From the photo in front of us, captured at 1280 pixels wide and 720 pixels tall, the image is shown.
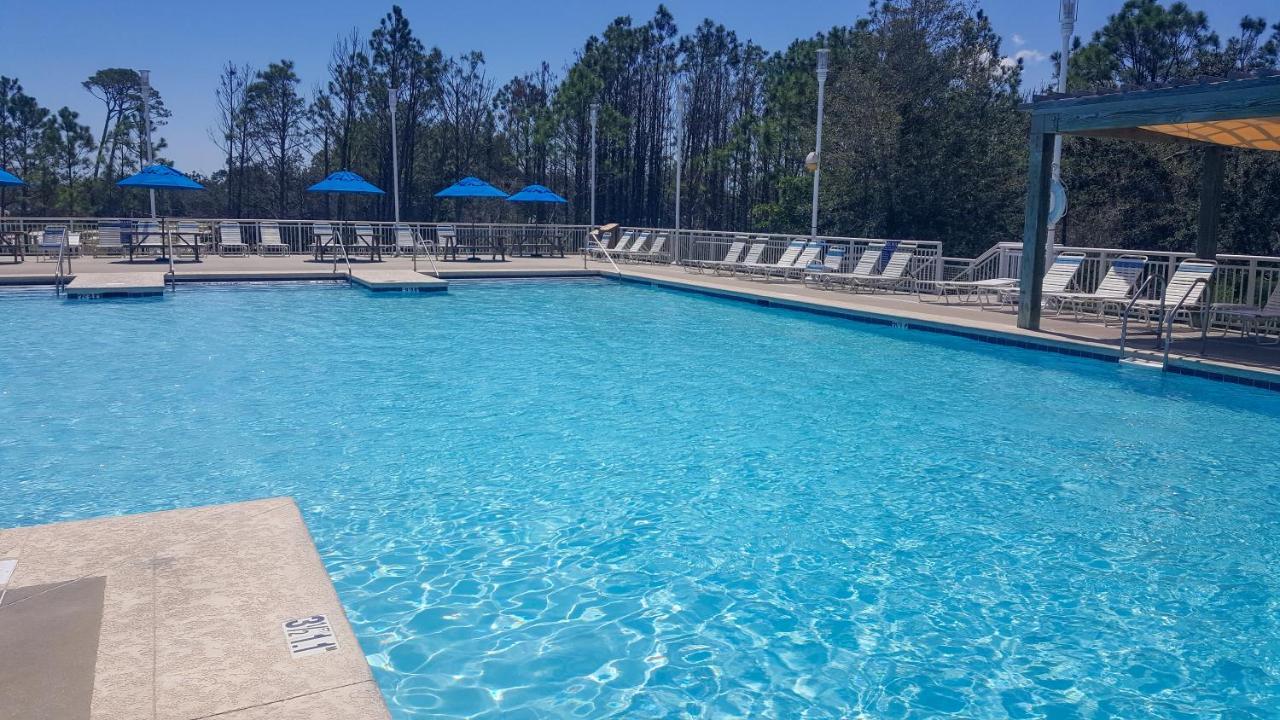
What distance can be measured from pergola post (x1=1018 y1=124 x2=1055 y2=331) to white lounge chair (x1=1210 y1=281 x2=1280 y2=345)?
1.81 metres

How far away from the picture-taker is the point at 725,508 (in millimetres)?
4949

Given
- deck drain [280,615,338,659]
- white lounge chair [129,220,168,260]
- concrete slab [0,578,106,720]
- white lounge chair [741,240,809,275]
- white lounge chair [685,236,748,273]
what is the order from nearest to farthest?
concrete slab [0,578,106,720] < deck drain [280,615,338,659] < white lounge chair [741,240,809,275] < white lounge chair [685,236,748,273] < white lounge chair [129,220,168,260]

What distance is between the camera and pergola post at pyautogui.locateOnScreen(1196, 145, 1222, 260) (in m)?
10.9

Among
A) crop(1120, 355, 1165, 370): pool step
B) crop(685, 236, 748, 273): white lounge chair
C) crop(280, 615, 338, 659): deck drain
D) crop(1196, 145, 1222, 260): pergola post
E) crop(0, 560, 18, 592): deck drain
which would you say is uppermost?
crop(1196, 145, 1222, 260): pergola post

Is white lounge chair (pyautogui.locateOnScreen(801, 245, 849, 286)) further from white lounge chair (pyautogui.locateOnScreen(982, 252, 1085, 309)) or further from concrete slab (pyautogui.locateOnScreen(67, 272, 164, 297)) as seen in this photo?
concrete slab (pyautogui.locateOnScreen(67, 272, 164, 297))

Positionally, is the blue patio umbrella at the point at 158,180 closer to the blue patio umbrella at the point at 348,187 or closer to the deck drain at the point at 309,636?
the blue patio umbrella at the point at 348,187

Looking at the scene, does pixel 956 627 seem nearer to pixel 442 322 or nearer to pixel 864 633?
pixel 864 633

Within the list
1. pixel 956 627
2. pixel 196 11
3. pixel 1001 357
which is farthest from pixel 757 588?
pixel 196 11

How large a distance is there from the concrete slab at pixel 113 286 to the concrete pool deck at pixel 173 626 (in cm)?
1158

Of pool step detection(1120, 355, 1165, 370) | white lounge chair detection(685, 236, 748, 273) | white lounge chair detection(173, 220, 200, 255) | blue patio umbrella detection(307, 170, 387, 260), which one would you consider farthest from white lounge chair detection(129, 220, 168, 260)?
pool step detection(1120, 355, 1165, 370)

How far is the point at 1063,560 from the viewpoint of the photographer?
427 cm

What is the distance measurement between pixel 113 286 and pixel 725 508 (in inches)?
492

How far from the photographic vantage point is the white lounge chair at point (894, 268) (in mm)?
14508

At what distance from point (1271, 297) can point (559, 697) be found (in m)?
9.49
